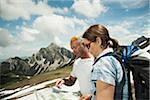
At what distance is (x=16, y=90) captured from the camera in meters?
1.97

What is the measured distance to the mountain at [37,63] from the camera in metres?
1.95

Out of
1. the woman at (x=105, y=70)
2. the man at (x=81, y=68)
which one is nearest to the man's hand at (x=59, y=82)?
the man at (x=81, y=68)

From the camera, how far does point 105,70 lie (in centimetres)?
153

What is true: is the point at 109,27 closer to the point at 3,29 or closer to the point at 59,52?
the point at 59,52

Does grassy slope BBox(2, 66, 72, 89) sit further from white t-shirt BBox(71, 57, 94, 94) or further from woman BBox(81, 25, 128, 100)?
woman BBox(81, 25, 128, 100)

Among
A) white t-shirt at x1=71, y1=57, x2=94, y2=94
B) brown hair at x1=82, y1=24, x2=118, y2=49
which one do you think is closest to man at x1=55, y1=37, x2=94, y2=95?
white t-shirt at x1=71, y1=57, x2=94, y2=94

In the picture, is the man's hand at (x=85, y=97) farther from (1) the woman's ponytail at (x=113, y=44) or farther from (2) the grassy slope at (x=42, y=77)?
(1) the woman's ponytail at (x=113, y=44)

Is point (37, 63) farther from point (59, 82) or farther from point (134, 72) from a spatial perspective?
point (134, 72)

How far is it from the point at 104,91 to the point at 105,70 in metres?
0.12

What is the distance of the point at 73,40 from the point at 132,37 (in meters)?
0.38

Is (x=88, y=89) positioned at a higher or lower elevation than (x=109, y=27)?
lower

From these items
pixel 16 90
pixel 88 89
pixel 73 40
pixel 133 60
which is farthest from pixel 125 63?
pixel 16 90

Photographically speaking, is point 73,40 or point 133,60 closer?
point 133,60

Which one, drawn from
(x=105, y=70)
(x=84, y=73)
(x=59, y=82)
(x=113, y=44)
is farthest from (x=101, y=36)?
(x=59, y=82)
